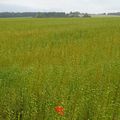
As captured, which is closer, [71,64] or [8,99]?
[8,99]

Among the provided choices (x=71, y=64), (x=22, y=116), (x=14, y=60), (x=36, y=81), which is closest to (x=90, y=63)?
(x=71, y=64)

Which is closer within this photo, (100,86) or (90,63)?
(100,86)

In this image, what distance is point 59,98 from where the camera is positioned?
4.49 m

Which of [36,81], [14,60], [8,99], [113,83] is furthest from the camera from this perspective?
[14,60]

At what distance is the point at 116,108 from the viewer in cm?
428

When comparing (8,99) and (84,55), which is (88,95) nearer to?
(8,99)

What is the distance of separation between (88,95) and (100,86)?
2.34 feet

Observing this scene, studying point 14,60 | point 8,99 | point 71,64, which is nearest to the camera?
point 8,99

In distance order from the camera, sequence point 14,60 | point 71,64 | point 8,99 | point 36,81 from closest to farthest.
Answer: point 8,99, point 36,81, point 71,64, point 14,60

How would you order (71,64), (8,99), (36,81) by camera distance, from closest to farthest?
(8,99) → (36,81) → (71,64)

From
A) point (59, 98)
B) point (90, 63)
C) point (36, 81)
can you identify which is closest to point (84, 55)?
point (90, 63)

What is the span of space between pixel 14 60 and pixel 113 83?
380cm

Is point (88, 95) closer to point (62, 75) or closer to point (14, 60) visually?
point (62, 75)

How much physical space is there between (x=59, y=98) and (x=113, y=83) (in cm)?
155
